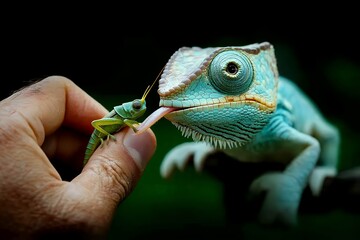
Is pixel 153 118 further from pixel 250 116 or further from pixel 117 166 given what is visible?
pixel 250 116

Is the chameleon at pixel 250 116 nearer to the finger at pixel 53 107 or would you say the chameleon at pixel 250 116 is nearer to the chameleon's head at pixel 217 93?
the chameleon's head at pixel 217 93

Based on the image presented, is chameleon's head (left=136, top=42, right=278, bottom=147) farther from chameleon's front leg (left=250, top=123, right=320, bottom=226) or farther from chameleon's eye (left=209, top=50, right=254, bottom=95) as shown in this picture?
chameleon's front leg (left=250, top=123, right=320, bottom=226)

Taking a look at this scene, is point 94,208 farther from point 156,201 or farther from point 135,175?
point 156,201

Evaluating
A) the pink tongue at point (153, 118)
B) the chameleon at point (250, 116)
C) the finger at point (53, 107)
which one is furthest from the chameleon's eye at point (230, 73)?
the finger at point (53, 107)

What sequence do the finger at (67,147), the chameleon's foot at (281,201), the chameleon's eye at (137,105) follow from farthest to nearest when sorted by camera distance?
the chameleon's foot at (281,201) < the finger at (67,147) < the chameleon's eye at (137,105)

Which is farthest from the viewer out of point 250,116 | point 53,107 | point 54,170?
point 250,116

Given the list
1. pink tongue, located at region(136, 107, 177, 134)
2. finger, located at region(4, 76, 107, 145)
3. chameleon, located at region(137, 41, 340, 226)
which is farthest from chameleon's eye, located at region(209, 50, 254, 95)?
finger, located at region(4, 76, 107, 145)

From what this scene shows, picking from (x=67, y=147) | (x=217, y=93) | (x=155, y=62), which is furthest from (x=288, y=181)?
(x=67, y=147)
